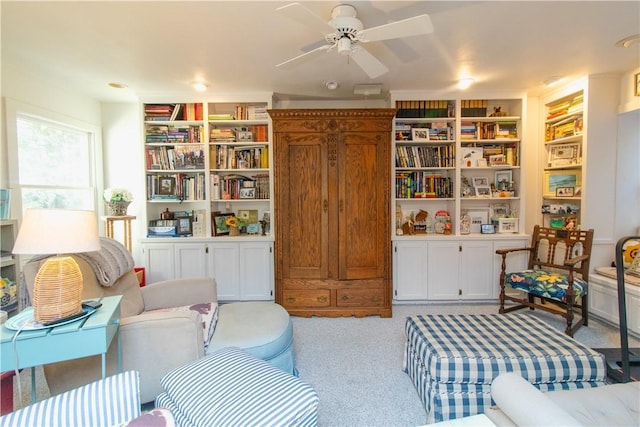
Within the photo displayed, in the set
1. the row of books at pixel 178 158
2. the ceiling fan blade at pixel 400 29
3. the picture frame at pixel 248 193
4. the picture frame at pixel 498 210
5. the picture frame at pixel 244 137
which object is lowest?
the picture frame at pixel 498 210

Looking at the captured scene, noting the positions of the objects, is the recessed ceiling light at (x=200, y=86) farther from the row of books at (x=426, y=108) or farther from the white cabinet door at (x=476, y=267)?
the white cabinet door at (x=476, y=267)

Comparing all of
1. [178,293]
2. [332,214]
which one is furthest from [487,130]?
[178,293]

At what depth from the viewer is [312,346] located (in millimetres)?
2615

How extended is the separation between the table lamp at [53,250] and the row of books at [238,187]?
212cm

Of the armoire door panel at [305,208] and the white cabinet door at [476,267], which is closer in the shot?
the armoire door panel at [305,208]

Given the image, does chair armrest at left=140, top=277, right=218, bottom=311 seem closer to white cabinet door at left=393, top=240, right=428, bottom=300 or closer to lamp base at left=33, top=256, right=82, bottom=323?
lamp base at left=33, top=256, right=82, bottom=323

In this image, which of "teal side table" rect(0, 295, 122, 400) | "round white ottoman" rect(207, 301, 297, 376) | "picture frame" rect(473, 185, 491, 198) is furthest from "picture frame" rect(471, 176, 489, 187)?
"teal side table" rect(0, 295, 122, 400)

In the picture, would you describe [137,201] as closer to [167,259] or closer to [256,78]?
[167,259]

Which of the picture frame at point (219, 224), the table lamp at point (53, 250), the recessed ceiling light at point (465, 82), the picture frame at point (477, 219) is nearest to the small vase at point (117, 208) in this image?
the picture frame at point (219, 224)

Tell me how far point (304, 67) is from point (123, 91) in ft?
6.86

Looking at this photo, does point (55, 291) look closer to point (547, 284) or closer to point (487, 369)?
point (487, 369)

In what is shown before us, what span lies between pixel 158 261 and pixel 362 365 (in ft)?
8.28

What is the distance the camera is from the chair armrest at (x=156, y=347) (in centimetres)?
170

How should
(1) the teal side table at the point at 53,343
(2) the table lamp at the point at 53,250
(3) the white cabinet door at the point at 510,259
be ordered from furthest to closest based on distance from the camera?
(3) the white cabinet door at the point at 510,259
(2) the table lamp at the point at 53,250
(1) the teal side table at the point at 53,343
